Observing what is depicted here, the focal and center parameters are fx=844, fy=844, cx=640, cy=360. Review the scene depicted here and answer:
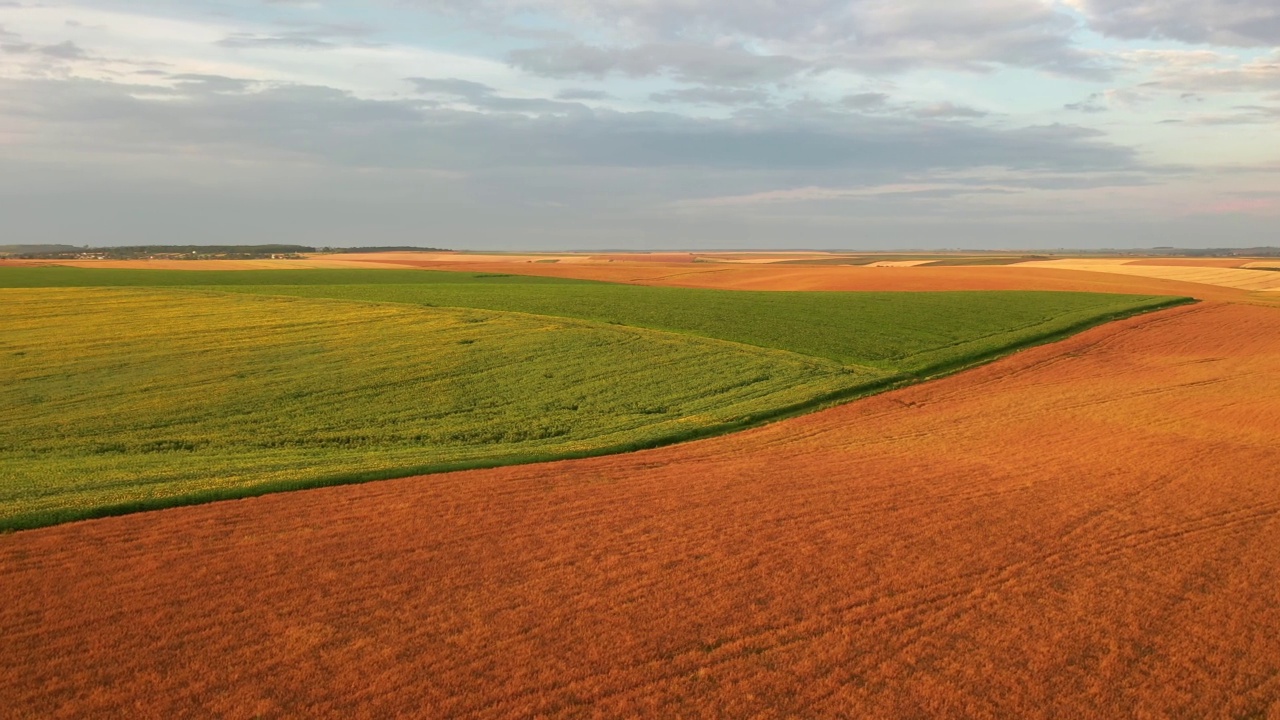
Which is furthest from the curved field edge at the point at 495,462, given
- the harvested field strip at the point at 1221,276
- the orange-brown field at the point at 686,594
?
the harvested field strip at the point at 1221,276

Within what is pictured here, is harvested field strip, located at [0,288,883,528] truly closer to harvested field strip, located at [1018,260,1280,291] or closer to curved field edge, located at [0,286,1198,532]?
curved field edge, located at [0,286,1198,532]

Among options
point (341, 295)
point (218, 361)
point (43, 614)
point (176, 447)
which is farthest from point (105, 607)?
point (341, 295)

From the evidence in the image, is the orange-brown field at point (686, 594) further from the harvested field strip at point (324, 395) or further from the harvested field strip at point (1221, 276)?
the harvested field strip at point (1221, 276)

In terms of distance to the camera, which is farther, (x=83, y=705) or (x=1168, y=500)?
(x=1168, y=500)

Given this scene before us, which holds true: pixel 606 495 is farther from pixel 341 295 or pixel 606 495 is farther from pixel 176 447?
pixel 341 295

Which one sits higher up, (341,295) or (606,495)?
(341,295)

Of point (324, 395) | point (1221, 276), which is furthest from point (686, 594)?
point (1221, 276)
